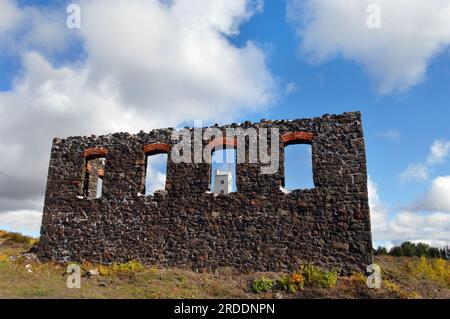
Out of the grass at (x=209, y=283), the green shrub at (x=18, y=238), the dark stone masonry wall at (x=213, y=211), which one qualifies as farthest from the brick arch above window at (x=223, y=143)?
the green shrub at (x=18, y=238)

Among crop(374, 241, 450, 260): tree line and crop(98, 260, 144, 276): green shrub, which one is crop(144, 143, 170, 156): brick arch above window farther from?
crop(374, 241, 450, 260): tree line

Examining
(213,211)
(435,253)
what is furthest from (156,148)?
(435,253)

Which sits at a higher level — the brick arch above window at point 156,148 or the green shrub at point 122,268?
the brick arch above window at point 156,148

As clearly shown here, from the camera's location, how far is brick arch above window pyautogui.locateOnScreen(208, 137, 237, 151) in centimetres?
1288

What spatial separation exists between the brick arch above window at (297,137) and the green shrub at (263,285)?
4.39m

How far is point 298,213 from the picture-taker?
38.4 feet

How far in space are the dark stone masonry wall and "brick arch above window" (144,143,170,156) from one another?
0.12 ft

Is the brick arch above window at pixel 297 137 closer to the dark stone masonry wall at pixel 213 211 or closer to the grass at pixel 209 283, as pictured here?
the dark stone masonry wall at pixel 213 211

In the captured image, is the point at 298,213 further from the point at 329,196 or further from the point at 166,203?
the point at 166,203

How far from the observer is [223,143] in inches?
513

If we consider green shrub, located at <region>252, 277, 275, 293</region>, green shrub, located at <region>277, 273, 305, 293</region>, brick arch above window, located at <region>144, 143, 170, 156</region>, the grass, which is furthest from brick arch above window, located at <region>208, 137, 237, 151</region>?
green shrub, located at <region>277, 273, 305, 293</region>

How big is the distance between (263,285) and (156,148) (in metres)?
6.08

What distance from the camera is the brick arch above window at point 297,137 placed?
12273 millimetres

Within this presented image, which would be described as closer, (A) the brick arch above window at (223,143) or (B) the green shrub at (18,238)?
(A) the brick arch above window at (223,143)
